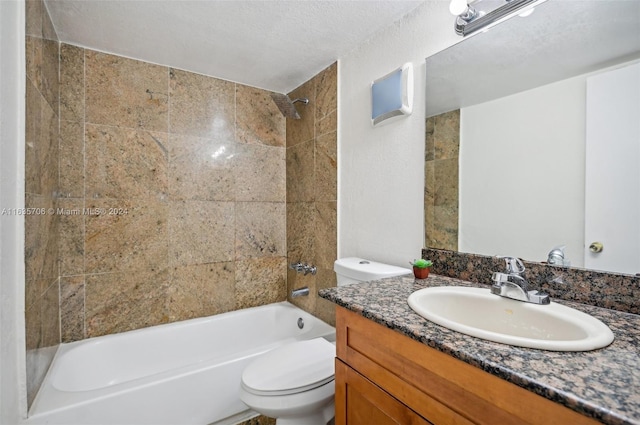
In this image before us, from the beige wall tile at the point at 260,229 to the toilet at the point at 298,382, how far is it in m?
1.07

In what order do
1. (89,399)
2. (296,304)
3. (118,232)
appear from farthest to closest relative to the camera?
(296,304) < (118,232) < (89,399)

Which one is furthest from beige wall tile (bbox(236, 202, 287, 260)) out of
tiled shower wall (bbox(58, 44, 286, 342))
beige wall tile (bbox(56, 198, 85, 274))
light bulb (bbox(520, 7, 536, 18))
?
light bulb (bbox(520, 7, 536, 18))

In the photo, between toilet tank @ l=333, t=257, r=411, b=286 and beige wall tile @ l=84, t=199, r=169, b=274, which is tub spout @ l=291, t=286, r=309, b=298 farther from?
beige wall tile @ l=84, t=199, r=169, b=274

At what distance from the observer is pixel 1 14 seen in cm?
95

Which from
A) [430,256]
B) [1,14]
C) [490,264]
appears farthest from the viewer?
[430,256]

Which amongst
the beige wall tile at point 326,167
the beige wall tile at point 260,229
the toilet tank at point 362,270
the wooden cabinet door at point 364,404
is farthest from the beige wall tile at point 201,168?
the wooden cabinet door at point 364,404

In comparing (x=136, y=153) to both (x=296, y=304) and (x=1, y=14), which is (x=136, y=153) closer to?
(x=1, y=14)

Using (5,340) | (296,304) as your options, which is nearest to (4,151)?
(5,340)

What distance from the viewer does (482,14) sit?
1203 mm

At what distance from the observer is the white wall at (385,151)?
1486 mm

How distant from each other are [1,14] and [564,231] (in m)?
1.96

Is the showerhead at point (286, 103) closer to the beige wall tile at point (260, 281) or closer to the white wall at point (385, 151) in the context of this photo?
the white wall at point (385, 151)

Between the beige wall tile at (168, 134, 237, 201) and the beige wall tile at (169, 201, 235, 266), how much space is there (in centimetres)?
7

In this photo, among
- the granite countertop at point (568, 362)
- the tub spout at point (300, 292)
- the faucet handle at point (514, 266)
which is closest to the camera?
the granite countertop at point (568, 362)
